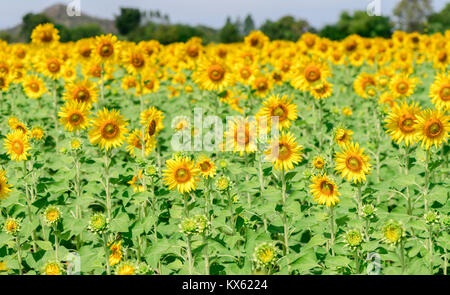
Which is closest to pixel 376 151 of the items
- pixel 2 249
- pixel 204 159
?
pixel 204 159

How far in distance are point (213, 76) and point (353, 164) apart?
2663 millimetres

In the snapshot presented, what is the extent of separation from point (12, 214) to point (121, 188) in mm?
942

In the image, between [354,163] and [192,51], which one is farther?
[192,51]

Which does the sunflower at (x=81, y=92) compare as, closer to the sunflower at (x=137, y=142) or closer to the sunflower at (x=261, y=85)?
the sunflower at (x=137, y=142)

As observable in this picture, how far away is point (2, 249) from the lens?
132 inches

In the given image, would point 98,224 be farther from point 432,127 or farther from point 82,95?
point 432,127

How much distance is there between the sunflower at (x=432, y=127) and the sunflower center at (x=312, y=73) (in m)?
2.04

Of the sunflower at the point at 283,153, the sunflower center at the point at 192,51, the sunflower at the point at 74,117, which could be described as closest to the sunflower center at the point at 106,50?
the sunflower at the point at 74,117

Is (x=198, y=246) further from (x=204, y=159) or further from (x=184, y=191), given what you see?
(x=204, y=159)

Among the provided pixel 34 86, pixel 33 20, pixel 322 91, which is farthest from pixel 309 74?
pixel 33 20

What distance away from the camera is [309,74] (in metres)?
5.08

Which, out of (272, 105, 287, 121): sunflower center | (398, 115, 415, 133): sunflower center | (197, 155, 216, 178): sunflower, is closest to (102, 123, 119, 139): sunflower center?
(197, 155, 216, 178): sunflower

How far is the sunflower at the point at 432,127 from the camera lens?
3.09m

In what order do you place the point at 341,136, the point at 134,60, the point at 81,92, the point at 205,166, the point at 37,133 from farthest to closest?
the point at 134,60 → the point at 81,92 → the point at 37,133 → the point at 341,136 → the point at 205,166
